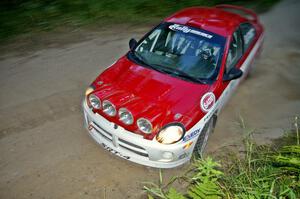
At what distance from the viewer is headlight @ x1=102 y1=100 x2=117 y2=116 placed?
442 cm

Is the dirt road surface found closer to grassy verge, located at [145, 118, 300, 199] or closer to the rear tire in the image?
the rear tire

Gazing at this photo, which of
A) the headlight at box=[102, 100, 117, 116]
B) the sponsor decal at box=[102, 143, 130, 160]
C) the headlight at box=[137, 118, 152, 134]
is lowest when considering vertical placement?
the sponsor decal at box=[102, 143, 130, 160]

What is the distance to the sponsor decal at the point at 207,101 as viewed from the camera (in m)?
4.60

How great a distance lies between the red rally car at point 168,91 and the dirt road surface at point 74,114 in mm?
424

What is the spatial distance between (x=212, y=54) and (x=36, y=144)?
2.99 meters

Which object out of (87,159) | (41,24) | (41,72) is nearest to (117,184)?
(87,159)

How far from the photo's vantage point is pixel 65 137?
17.3 ft

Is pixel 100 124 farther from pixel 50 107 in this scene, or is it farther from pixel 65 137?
pixel 50 107

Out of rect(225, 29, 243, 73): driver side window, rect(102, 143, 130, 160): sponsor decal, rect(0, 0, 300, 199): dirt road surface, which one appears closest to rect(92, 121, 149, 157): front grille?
rect(102, 143, 130, 160): sponsor decal

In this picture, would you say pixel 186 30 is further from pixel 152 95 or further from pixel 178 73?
pixel 152 95

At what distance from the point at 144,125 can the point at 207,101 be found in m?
1.00

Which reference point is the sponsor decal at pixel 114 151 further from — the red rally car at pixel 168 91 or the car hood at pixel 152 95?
the car hood at pixel 152 95

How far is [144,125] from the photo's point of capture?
14.0 feet

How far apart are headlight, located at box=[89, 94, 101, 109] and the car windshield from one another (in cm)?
99
